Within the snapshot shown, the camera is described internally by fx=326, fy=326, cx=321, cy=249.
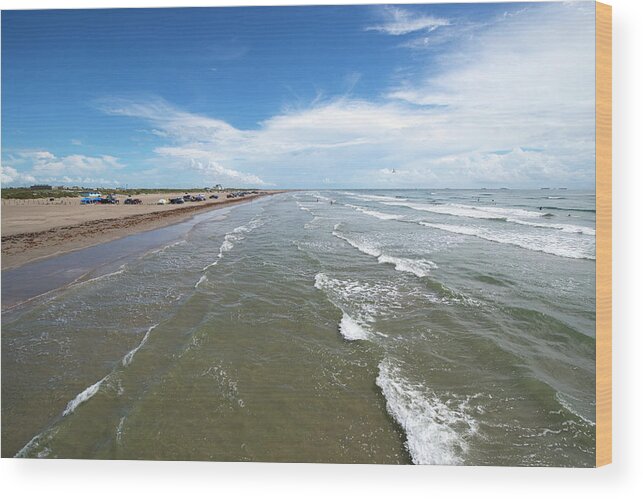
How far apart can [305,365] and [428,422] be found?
122 centimetres

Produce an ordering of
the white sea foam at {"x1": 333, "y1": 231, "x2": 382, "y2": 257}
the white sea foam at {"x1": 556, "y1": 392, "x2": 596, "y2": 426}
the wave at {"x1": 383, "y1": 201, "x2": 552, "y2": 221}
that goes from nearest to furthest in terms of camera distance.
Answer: the white sea foam at {"x1": 556, "y1": 392, "x2": 596, "y2": 426}, the white sea foam at {"x1": 333, "y1": 231, "x2": 382, "y2": 257}, the wave at {"x1": 383, "y1": 201, "x2": 552, "y2": 221}

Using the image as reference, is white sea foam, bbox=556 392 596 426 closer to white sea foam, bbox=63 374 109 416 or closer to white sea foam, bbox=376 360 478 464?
white sea foam, bbox=376 360 478 464

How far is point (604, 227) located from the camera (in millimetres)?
2688

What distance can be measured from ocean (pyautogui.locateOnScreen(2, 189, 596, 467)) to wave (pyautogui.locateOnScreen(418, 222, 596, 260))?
133cm

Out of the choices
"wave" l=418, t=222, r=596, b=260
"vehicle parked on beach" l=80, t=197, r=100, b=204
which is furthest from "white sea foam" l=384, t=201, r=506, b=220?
"vehicle parked on beach" l=80, t=197, r=100, b=204

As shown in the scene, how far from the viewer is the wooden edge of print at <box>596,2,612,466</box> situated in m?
2.68

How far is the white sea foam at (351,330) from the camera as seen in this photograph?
12.4 ft

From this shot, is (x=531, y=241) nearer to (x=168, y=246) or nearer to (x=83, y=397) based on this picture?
(x=83, y=397)

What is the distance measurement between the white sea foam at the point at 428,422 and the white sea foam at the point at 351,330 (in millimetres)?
870

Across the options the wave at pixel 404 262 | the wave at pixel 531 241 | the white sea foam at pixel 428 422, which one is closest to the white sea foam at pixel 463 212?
the wave at pixel 531 241

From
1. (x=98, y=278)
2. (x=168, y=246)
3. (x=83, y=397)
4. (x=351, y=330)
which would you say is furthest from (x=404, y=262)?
(x=168, y=246)

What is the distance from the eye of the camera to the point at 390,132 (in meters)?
3.71

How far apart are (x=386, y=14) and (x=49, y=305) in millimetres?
5734

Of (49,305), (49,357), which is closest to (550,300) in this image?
(49,357)
